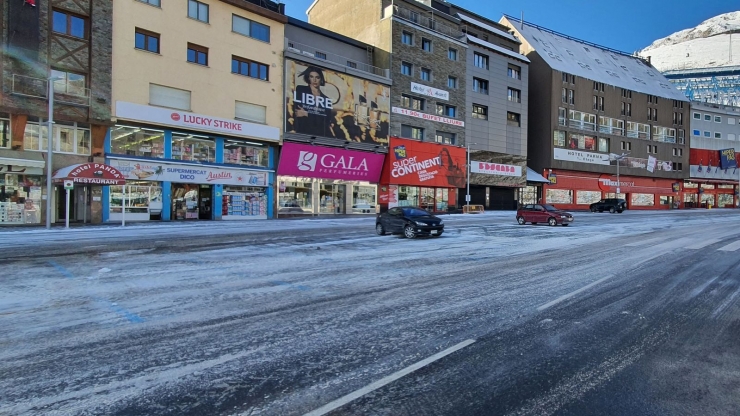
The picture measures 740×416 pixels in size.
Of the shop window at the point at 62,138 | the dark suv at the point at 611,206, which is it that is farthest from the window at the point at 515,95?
the shop window at the point at 62,138

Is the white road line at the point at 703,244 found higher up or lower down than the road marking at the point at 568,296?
higher up

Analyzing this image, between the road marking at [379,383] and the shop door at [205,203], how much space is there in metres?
28.1

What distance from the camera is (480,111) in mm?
49500

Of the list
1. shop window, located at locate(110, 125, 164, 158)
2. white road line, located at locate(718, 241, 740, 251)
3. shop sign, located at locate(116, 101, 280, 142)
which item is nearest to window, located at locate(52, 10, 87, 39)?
shop sign, located at locate(116, 101, 280, 142)

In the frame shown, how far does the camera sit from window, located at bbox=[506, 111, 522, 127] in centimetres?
5209

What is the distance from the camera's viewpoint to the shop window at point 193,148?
28.4 meters

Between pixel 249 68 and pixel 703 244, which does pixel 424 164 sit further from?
pixel 703 244

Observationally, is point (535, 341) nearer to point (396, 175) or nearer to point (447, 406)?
point (447, 406)

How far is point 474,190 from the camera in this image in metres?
50.2

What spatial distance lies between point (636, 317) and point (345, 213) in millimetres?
32547

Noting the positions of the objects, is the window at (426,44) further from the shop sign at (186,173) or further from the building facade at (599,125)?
the shop sign at (186,173)

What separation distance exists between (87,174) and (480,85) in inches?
1607

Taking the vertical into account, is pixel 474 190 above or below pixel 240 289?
above

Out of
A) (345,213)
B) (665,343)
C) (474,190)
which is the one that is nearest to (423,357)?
(665,343)
